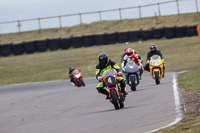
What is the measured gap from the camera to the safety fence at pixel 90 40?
39.5m

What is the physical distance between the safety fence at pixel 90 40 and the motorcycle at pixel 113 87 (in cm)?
2753

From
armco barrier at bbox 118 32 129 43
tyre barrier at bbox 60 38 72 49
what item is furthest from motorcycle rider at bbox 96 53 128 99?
tyre barrier at bbox 60 38 72 49

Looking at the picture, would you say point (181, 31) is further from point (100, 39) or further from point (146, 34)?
point (100, 39)

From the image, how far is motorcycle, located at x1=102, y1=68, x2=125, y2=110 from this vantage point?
11.3 metres

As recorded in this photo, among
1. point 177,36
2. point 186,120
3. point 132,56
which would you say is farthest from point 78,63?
point 186,120

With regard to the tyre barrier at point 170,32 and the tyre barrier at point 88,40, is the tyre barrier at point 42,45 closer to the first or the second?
the tyre barrier at point 88,40

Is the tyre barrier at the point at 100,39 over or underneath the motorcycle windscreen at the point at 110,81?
over

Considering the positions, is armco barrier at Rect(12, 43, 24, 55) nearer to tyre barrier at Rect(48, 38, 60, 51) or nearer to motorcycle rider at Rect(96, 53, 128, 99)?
tyre barrier at Rect(48, 38, 60, 51)

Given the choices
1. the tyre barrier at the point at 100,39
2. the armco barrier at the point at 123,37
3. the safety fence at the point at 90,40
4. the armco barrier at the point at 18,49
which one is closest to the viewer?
the safety fence at the point at 90,40

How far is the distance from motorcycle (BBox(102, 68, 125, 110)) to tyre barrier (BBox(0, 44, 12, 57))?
3225cm

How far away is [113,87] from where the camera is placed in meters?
11.4

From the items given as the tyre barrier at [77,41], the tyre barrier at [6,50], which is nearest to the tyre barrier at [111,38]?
the tyre barrier at [77,41]

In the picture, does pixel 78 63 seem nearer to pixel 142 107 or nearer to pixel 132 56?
pixel 132 56

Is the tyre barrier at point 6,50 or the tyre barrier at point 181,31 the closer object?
the tyre barrier at point 181,31
